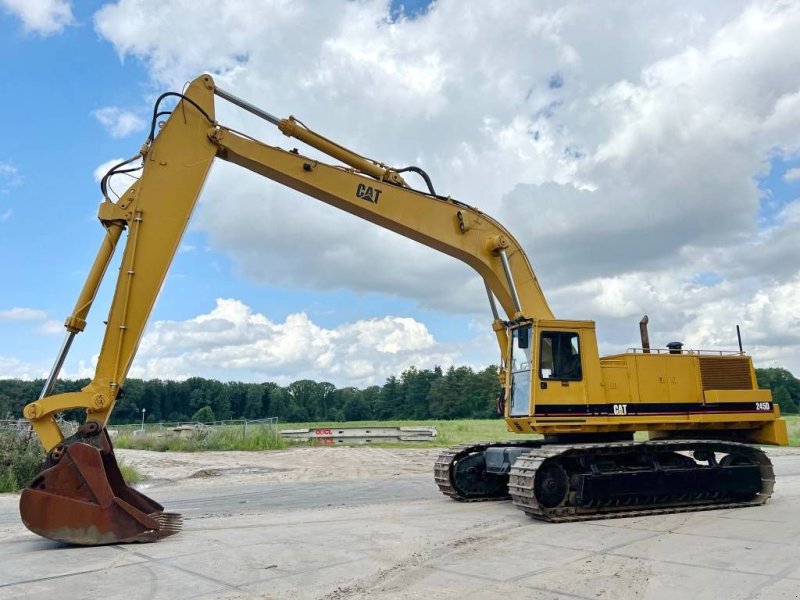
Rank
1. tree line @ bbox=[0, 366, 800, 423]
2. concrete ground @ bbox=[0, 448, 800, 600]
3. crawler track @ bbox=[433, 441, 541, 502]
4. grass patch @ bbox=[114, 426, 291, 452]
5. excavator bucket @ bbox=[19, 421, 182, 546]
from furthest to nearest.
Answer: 1. tree line @ bbox=[0, 366, 800, 423]
2. grass patch @ bbox=[114, 426, 291, 452]
3. crawler track @ bbox=[433, 441, 541, 502]
4. excavator bucket @ bbox=[19, 421, 182, 546]
5. concrete ground @ bbox=[0, 448, 800, 600]

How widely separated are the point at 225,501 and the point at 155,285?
5.83 meters

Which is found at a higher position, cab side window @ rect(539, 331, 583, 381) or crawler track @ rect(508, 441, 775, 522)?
cab side window @ rect(539, 331, 583, 381)

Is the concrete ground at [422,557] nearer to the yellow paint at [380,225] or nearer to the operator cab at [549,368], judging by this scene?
the yellow paint at [380,225]

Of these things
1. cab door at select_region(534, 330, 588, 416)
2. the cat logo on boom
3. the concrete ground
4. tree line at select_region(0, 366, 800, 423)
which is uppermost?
tree line at select_region(0, 366, 800, 423)

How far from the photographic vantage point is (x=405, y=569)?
666cm

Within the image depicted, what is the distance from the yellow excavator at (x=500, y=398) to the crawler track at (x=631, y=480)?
0.03m

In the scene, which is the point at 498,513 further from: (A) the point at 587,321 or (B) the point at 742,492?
(B) the point at 742,492

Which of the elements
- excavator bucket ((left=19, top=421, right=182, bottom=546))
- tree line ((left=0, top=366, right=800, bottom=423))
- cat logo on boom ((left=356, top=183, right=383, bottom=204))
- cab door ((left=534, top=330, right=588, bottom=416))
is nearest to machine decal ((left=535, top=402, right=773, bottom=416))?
cab door ((left=534, top=330, right=588, bottom=416))

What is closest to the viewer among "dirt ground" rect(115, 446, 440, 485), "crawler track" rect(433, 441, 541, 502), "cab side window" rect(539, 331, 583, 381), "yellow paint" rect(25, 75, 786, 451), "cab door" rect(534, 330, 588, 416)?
"yellow paint" rect(25, 75, 786, 451)

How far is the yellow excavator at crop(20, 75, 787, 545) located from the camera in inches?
329

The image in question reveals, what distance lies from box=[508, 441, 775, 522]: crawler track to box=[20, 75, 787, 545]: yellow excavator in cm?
3

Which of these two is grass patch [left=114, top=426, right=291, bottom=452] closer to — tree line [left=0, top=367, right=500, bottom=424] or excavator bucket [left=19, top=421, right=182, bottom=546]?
excavator bucket [left=19, top=421, right=182, bottom=546]

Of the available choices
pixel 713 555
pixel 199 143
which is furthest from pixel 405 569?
pixel 199 143

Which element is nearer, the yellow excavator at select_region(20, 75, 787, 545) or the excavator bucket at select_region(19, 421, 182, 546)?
the excavator bucket at select_region(19, 421, 182, 546)
